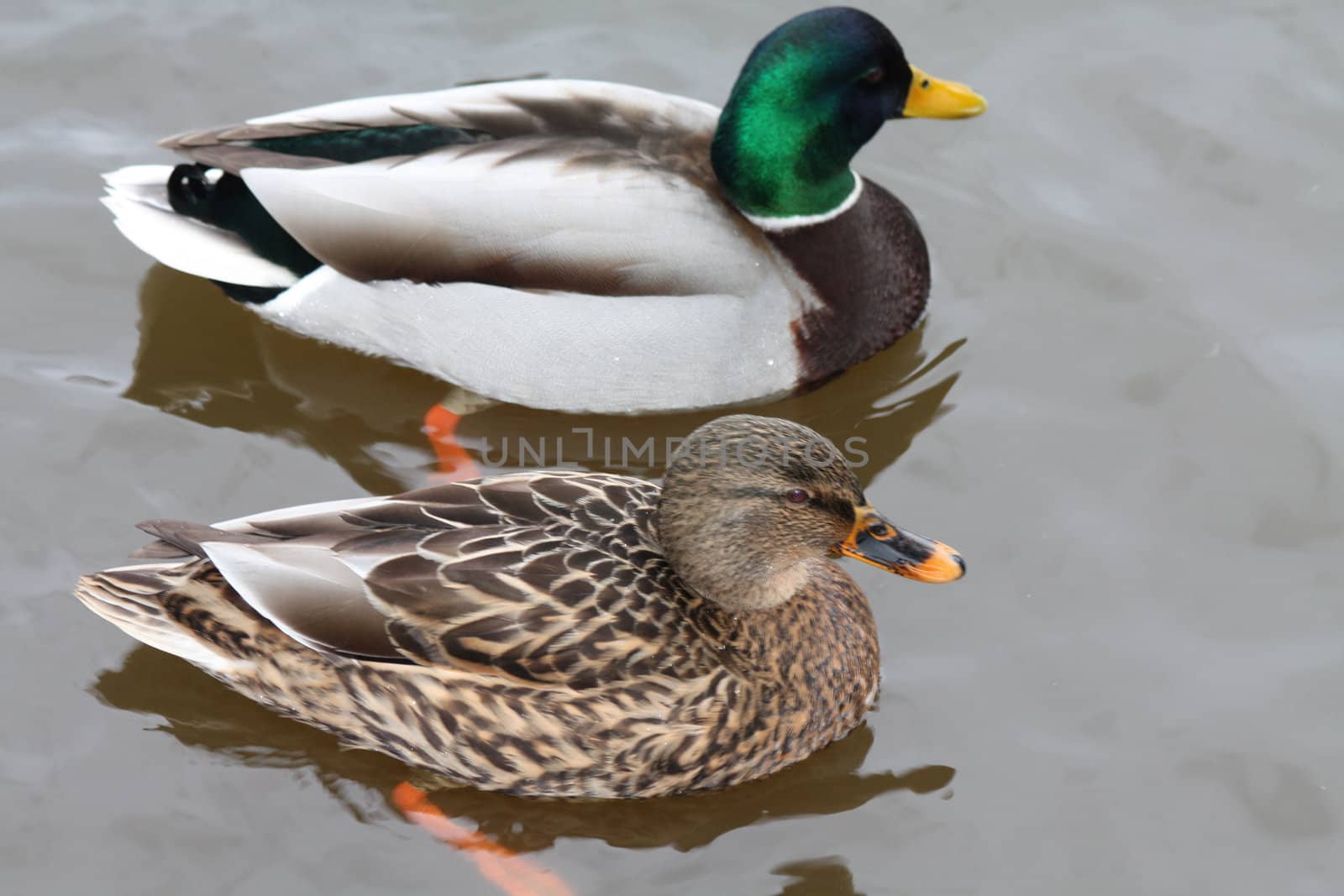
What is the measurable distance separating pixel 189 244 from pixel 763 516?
294 cm

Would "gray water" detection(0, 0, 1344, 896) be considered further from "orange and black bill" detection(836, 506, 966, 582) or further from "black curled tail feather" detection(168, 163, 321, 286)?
"orange and black bill" detection(836, 506, 966, 582)

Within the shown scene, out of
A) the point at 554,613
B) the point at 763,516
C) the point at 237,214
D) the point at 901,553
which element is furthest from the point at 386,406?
the point at 901,553

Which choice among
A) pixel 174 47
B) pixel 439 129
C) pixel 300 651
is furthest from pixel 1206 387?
pixel 174 47

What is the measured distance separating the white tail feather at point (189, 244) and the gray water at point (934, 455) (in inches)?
15.9

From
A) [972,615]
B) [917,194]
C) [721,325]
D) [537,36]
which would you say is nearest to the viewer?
[972,615]

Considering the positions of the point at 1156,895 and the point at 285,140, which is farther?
the point at 285,140

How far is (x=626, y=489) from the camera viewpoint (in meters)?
5.28

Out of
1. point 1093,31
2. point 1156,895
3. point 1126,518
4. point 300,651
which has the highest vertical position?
point 1093,31

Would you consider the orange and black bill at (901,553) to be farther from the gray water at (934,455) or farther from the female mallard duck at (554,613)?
the gray water at (934,455)

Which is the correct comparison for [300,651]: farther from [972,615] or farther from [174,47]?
[174,47]

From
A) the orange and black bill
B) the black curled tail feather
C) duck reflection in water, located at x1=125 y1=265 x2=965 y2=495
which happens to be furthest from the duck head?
the black curled tail feather

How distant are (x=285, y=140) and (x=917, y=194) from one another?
9.53 feet

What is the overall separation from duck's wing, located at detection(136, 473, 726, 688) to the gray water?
624 mm

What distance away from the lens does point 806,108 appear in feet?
21.3
